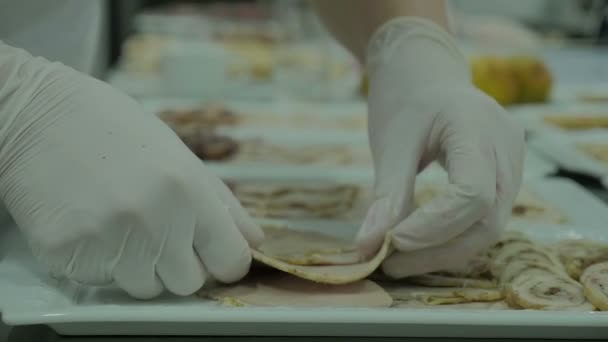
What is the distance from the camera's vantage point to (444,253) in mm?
1057

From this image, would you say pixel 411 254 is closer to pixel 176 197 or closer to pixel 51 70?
pixel 176 197

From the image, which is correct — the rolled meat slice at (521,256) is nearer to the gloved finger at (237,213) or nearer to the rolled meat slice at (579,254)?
the rolled meat slice at (579,254)

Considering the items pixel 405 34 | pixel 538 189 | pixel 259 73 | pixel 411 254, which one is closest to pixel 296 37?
pixel 259 73

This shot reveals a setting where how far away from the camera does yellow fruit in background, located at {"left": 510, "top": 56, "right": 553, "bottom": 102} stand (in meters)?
2.62

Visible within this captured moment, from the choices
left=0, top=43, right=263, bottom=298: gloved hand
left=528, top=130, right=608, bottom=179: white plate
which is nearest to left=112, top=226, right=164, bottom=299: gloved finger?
left=0, top=43, right=263, bottom=298: gloved hand

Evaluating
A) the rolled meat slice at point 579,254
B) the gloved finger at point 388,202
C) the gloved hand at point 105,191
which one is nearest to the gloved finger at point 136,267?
the gloved hand at point 105,191

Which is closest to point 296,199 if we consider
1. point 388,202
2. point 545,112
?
point 388,202

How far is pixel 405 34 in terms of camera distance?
1.29m

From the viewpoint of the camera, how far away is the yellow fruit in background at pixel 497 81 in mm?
2602

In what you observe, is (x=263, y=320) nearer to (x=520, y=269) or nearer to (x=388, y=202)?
(x=388, y=202)

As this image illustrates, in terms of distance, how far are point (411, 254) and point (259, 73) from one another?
2093 mm

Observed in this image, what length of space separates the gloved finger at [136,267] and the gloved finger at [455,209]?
0.33 m

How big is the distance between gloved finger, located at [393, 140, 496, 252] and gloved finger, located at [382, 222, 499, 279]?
0.02 meters

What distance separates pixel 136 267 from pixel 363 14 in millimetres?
716
